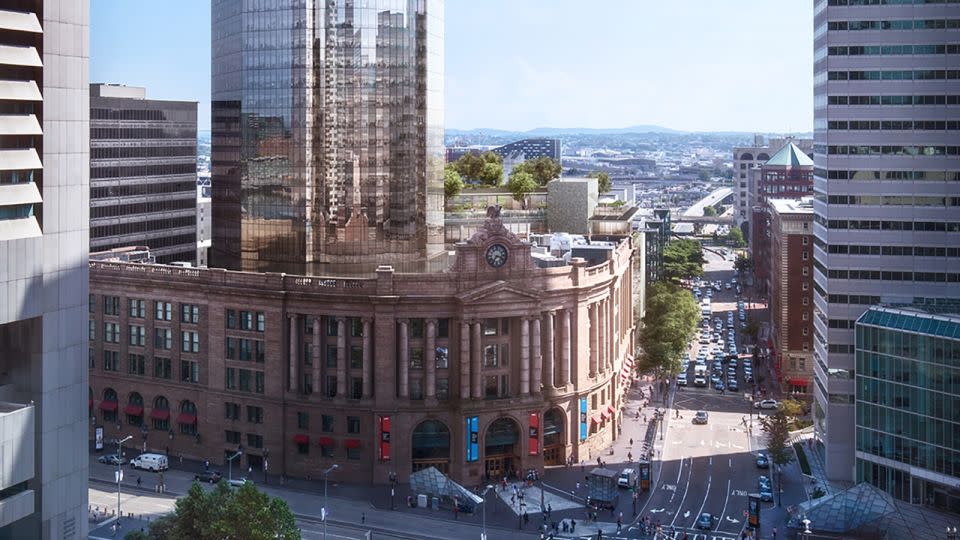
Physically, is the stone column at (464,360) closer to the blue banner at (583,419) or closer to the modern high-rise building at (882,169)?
the blue banner at (583,419)

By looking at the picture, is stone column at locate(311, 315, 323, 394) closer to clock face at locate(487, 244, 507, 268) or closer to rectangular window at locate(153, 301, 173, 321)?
clock face at locate(487, 244, 507, 268)

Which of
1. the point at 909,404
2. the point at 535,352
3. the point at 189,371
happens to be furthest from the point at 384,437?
the point at 909,404

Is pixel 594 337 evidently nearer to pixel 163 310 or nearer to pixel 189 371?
pixel 189 371

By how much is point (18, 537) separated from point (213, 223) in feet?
333

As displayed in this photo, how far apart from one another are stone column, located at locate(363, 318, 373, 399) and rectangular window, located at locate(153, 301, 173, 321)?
1131 inches

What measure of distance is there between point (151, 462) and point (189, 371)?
12672 mm

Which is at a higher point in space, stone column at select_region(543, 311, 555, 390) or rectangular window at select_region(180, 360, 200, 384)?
stone column at select_region(543, 311, 555, 390)

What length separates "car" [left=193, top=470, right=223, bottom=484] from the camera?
125312mm


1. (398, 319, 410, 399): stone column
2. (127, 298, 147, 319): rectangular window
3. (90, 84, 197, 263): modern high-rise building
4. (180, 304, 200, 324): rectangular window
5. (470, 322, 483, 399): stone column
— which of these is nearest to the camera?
(398, 319, 410, 399): stone column

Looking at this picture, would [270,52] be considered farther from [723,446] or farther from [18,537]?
[18,537]

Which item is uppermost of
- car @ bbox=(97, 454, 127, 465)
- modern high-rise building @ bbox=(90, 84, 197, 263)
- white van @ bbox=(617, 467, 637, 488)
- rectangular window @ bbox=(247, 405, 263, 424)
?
modern high-rise building @ bbox=(90, 84, 197, 263)

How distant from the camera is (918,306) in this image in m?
118

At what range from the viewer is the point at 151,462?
13112cm

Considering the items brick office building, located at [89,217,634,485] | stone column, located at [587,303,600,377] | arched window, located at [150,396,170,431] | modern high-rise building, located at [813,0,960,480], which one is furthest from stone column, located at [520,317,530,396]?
arched window, located at [150,396,170,431]
